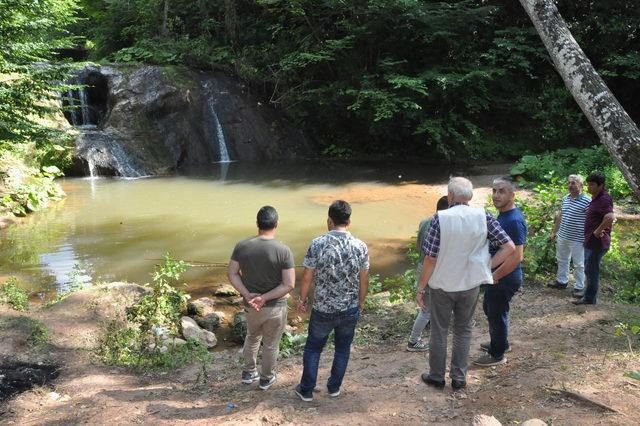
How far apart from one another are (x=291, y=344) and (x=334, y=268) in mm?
2385

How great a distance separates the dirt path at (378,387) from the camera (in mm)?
4008

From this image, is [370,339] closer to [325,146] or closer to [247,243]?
[247,243]

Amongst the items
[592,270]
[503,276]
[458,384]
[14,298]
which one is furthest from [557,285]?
[14,298]

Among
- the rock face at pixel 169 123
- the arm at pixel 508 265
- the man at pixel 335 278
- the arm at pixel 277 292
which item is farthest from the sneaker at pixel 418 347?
the rock face at pixel 169 123

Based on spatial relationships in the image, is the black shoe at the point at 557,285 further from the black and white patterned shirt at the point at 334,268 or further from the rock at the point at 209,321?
the rock at the point at 209,321

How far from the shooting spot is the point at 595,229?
237 inches

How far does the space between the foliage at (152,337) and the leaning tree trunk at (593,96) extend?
4.61 m

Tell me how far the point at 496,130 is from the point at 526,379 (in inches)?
734

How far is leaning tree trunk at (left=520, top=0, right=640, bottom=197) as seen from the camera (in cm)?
503

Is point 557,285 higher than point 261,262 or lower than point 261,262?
lower

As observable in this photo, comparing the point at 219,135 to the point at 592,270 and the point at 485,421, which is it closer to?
the point at 592,270

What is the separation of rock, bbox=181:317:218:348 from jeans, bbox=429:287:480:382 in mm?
3348

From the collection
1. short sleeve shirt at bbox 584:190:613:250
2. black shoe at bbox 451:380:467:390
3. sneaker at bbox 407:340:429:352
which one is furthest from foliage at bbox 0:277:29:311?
short sleeve shirt at bbox 584:190:613:250

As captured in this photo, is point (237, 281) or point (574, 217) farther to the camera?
point (574, 217)
